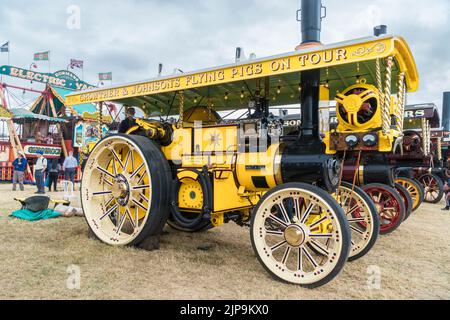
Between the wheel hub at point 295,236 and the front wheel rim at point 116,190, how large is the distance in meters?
1.49

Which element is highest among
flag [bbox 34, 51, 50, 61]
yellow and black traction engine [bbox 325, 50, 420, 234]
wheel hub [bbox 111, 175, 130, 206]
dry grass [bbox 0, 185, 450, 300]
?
flag [bbox 34, 51, 50, 61]

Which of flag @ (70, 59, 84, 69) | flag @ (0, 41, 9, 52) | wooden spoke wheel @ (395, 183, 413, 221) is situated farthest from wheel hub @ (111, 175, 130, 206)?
flag @ (70, 59, 84, 69)

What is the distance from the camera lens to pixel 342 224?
2746 mm

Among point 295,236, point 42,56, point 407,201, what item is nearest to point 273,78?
point 295,236

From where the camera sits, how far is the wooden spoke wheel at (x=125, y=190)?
3.75 meters

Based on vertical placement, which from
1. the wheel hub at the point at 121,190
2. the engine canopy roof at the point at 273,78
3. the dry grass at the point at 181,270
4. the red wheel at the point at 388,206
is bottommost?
the dry grass at the point at 181,270

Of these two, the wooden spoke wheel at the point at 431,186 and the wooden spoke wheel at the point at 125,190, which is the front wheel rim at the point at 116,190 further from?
the wooden spoke wheel at the point at 431,186

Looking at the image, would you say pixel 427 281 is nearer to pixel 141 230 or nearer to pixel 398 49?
pixel 398 49

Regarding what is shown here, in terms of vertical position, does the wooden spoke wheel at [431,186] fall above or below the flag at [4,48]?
below

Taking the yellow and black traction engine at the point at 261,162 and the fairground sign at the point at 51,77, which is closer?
the yellow and black traction engine at the point at 261,162

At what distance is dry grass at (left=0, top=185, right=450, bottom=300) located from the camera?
276 centimetres

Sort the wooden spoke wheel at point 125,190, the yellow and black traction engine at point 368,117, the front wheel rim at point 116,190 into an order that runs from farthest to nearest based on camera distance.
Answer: the front wheel rim at point 116,190 → the wooden spoke wheel at point 125,190 → the yellow and black traction engine at point 368,117

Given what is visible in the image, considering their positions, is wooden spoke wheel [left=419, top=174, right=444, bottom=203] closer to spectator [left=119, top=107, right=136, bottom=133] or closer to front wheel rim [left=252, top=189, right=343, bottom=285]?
front wheel rim [left=252, top=189, right=343, bottom=285]

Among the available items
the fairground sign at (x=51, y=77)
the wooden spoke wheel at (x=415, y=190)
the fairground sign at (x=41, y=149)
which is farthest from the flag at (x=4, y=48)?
the wooden spoke wheel at (x=415, y=190)
